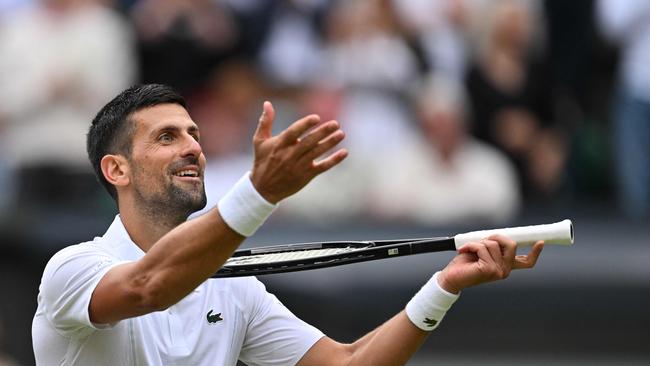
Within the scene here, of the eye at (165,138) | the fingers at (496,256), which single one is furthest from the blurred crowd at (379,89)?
the fingers at (496,256)

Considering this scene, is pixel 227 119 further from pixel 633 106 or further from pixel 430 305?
pixel 430 305

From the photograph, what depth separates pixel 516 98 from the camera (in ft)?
37.8

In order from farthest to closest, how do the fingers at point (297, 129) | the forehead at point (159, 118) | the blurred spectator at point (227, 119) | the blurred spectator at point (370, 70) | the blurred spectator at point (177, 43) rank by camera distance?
the blurred spectator at point (177, 43) → the blurred spectator at point (370, 70) → the blurred spectator at point (227, 119) → the forehead at point (159, 118) → the fingers at point (297, 129)

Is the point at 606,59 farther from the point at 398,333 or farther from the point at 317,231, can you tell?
the point at 398,333

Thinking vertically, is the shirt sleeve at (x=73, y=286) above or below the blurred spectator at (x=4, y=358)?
above

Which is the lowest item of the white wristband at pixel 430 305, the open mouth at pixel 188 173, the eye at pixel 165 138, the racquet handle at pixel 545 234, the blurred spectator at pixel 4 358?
the blurred spectator at pixel 4 358

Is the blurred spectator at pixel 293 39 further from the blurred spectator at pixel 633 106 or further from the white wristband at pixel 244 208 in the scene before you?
the white wristband at pixel 244 208

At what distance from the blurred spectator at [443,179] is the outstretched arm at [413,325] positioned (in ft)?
14.5

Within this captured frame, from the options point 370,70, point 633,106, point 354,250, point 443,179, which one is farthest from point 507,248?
point 370,70

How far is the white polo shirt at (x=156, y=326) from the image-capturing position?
5562 mm

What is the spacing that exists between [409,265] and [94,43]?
3.24 meters

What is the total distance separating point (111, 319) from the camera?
17.7ft

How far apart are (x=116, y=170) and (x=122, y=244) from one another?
12.1 inches

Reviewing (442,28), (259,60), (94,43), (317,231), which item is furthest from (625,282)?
(94,43)
